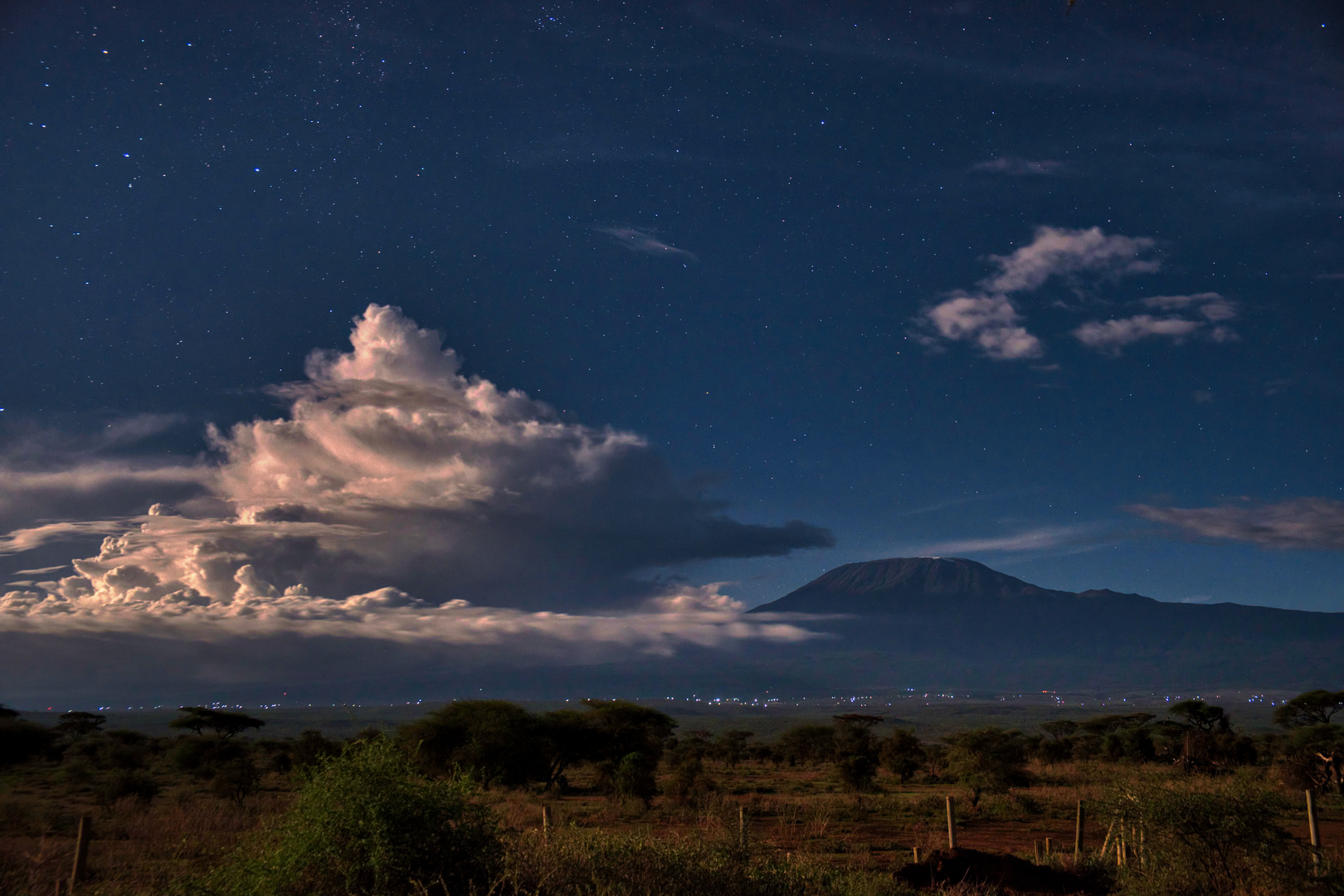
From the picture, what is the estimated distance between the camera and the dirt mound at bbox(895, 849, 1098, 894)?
1566 cm

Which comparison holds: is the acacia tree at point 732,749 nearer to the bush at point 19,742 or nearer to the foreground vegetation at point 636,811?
the foreground vegetation at point 636,811

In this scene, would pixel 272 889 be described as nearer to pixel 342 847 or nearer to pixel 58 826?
pixel 342 847

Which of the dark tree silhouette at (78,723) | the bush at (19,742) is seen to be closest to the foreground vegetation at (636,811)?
the bush at (19,742)

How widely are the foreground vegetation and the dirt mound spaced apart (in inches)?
2.7

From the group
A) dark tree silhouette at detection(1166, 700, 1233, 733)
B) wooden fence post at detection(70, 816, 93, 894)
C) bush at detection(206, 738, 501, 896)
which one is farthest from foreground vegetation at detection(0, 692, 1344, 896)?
wooden fence post at detection(70, 816, 93, 894)

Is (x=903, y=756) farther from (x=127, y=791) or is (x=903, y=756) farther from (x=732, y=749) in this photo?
(x=127, y=791)

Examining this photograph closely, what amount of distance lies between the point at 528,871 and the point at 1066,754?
60.7 metres

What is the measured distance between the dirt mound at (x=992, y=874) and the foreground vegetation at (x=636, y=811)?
7 cm

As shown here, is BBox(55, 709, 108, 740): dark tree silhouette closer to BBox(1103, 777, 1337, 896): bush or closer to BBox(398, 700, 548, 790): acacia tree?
BBox(398, 700, 548, 790): acacia tree

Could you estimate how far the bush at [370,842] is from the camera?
8.82 metres

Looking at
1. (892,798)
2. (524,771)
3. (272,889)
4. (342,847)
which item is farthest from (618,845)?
(892,798)

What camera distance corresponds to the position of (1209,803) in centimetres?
1322

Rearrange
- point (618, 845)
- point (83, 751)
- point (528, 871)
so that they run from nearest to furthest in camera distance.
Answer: point (528, 871) → point (618, 845) → point (83, 751)

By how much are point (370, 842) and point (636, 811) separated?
22.2 metres
